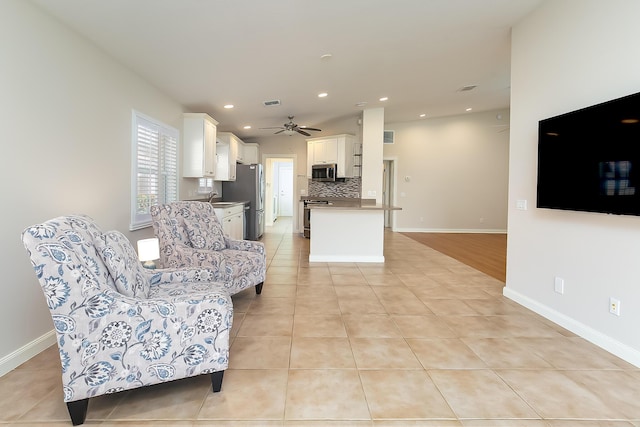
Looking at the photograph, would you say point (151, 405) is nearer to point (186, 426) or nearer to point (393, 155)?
point (186, 426)

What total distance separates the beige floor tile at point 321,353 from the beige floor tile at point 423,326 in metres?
0.54

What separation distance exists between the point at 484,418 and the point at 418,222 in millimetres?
7302

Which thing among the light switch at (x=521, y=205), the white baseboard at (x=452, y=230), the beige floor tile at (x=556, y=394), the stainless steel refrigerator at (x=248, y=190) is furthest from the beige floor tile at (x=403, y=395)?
the white baseboard at (x=452, y=230)

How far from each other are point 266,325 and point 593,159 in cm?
276

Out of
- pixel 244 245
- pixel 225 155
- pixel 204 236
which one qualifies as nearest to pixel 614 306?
pixel 244 245

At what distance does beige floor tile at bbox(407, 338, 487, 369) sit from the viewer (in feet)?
6.61

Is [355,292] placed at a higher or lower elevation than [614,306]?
lower

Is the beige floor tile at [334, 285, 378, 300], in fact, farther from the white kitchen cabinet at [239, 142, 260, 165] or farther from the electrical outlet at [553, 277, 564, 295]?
the white kitchen cabinet at [239, 142, 260, 165]

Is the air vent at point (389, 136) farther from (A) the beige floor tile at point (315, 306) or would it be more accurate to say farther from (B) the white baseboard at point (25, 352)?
(B) the white baseboard at point (25, 352)

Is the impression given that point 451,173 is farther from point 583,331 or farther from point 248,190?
point 583,331

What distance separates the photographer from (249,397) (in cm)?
169

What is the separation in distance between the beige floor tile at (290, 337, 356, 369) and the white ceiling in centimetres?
257

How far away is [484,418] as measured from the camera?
1539mm

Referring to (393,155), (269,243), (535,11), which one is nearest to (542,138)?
(535,11)
